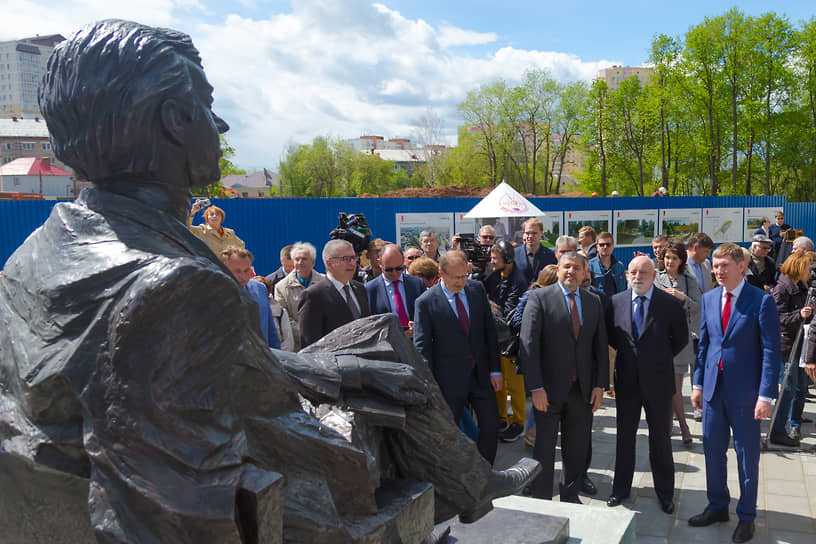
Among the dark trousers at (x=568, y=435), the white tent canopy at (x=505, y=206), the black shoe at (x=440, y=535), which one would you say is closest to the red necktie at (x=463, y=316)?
the dark trousers at (x=568, y=435)

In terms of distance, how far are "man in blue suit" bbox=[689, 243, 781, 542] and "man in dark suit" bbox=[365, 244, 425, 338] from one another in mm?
2346

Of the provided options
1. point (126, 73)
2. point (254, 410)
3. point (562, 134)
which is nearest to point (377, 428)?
point (254, 410)

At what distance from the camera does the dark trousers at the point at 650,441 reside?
177 inches

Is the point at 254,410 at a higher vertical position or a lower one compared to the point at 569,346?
higher

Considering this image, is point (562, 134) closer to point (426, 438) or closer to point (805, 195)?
point (805, 195)

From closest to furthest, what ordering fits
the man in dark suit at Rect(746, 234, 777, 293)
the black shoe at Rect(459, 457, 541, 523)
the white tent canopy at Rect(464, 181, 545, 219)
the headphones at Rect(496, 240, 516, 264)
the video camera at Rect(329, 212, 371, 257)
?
the black shoe at Rect(459, 457, 541, 523) < the headphones at Rect(496, 240, 516, 264) < the video camera at Rect(329, 212, 371, 257) < the man in dark suit at Rect(746, 234, 777, 293) < the white tent canopy at Rect(464, 181, 545, 219)

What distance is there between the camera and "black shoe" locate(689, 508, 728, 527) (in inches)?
167

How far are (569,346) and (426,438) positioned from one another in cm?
236

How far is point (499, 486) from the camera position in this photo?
2.47 m

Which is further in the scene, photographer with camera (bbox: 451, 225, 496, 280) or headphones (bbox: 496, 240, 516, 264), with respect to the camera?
photographer with camera (bbox: 451, 225, 496, 280)

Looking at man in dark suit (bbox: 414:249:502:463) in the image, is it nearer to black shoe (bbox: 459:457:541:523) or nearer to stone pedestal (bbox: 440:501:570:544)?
stone pedestal (bbox: 440:501:570:544)

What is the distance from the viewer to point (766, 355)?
4004mm

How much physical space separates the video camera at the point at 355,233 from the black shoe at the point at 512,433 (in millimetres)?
2662

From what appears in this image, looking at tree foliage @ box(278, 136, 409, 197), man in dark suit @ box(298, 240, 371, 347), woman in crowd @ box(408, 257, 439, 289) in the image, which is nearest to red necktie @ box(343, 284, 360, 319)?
man in dark suit @ box(298, 240, 371, 347)
